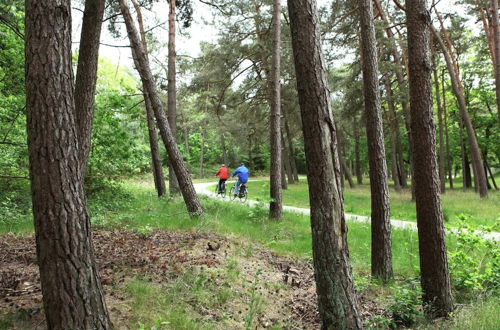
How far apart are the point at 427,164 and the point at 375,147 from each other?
1.24m

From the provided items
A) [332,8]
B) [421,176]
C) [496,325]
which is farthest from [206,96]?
[496,325]

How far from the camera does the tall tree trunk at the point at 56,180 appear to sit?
2.84 meters

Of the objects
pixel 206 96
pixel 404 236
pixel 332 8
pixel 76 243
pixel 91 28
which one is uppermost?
pixel 332 8

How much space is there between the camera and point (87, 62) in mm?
5602

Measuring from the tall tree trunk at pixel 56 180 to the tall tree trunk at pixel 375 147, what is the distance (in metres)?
4.34

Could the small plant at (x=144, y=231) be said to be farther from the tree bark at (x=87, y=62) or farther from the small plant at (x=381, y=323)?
the small plant at (x=381, y=323)

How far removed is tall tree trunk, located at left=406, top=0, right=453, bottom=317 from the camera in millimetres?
4402

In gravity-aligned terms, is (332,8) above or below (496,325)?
above

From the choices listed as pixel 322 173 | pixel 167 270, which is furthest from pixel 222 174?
pixel 322 173

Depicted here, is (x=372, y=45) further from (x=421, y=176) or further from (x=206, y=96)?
(x=206, y=96)

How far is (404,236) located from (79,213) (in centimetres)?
761

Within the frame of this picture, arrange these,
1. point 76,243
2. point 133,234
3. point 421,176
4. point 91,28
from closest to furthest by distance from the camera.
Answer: point 76,243, point 421,176, point 91,28, point 133,234

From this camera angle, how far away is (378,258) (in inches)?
226

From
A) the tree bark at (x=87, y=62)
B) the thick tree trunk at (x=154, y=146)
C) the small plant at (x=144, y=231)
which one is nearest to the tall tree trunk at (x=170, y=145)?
the small plant at (x=144, y=231)
